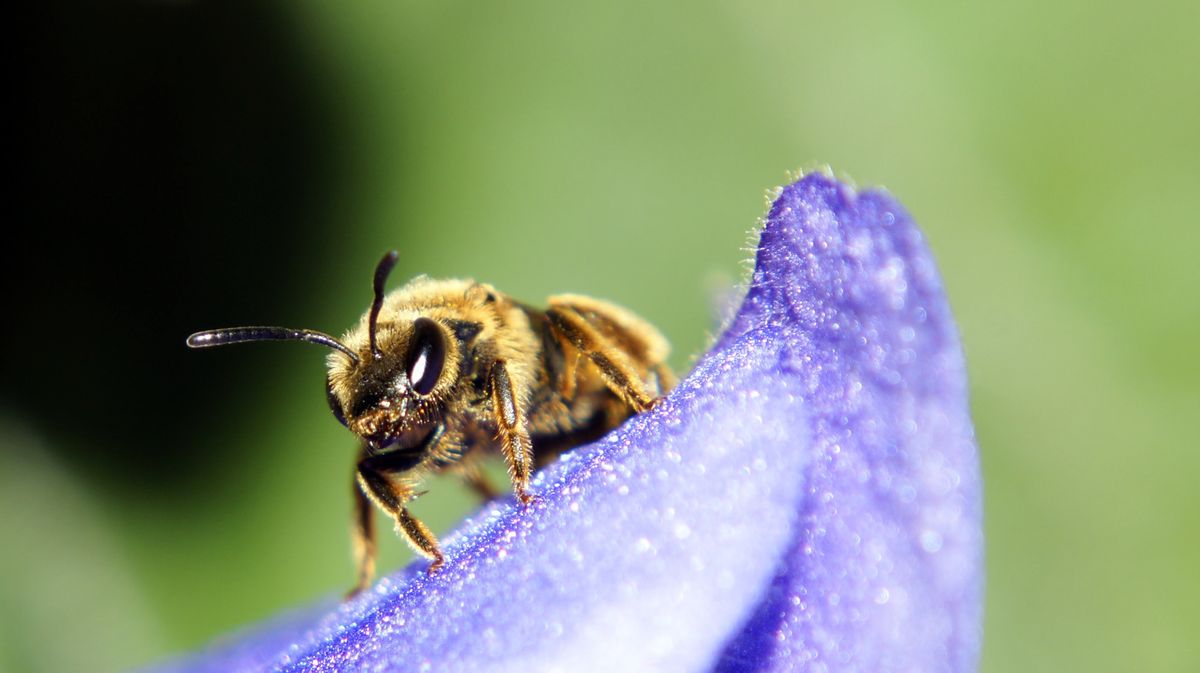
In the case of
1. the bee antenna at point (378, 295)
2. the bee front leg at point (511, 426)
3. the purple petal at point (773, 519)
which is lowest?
the purple petal at point (773, 519)

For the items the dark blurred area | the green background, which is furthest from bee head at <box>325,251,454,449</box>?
the dark blurred area

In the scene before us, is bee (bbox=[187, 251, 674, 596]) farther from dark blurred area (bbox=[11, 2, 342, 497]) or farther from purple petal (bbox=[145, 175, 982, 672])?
dark blurred area (bbox=[11, 2, 342, 497])

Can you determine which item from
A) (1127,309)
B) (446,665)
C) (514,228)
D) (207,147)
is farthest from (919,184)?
(446,665)

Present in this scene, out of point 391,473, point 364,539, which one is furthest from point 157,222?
point 391,473

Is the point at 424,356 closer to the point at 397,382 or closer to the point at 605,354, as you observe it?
the point at 397,382

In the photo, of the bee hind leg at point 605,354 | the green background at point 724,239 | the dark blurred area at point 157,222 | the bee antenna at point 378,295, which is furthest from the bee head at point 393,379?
the dark blurred area at point 157,222

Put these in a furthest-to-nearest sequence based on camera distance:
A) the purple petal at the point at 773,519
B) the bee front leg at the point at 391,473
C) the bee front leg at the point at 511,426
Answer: the bee front leg at the point at 391,473
the bee front leg at the point at 511,426
the purple petal at the point at 773,519

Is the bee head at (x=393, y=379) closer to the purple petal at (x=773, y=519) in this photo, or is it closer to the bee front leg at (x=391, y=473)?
the bee front leg at (x=391, y=473)
